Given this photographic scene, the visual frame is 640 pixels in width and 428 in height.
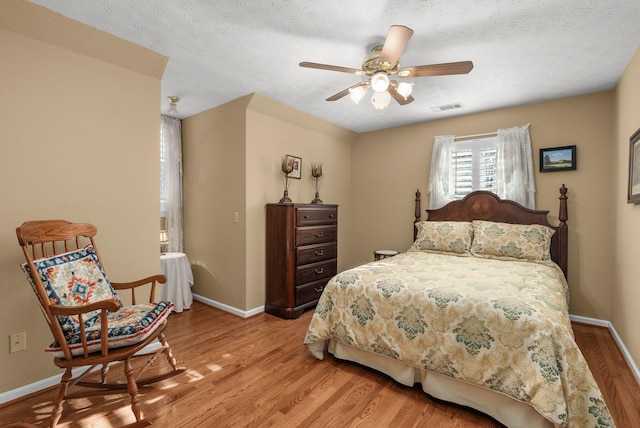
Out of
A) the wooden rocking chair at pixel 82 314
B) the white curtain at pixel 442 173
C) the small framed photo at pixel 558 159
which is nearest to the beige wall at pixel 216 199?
the wooden rocking chair at pixel 82 314

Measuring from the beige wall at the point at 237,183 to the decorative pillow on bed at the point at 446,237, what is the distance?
1.61 metres

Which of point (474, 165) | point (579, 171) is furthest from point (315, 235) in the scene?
point (579, 171)

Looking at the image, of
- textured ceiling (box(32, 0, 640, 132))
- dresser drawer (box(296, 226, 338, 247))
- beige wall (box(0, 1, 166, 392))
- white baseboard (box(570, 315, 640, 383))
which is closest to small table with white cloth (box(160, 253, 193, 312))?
beige wall (box(0, 1, 166, 392))

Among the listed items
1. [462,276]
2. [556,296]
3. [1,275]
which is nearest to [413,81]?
[462,276]

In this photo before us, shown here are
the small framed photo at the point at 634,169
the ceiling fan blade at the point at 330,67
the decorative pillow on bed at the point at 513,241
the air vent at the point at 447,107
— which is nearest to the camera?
the ceiling fan blade at the point at 330,67

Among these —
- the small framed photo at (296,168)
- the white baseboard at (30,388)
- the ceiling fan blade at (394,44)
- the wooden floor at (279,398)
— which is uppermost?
the ceiling fan blade at (394,44)

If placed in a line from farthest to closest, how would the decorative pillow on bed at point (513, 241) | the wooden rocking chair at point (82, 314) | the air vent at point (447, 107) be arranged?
the air vent at point (447, 107), the decorative pillow on bed at point (513, 241), the wooden rocking chair at point (82, 314)

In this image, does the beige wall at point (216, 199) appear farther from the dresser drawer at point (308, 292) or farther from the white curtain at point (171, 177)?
the dresser drawer at point (308, 292)

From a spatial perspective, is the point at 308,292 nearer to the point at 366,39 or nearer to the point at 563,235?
the point at 366,39

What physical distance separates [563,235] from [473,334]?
2.30 m

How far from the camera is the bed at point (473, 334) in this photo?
154 centimetres

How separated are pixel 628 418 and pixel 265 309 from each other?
3.07 m

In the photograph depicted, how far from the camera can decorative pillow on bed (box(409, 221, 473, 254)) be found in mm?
3441

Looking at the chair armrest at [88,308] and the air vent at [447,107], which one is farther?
the air vent at [447,107]
